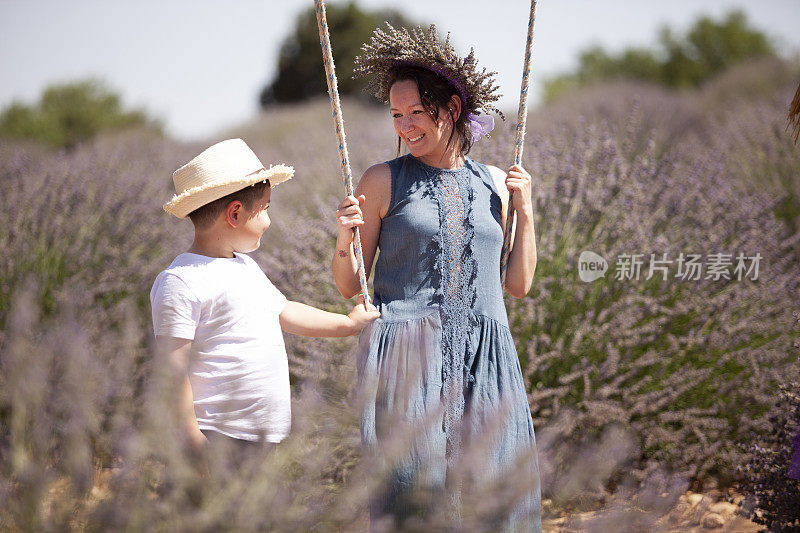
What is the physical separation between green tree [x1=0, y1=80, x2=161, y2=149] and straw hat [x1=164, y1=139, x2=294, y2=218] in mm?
15768

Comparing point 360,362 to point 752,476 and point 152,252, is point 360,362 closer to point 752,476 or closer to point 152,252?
point 752,476

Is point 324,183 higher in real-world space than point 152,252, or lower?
higher

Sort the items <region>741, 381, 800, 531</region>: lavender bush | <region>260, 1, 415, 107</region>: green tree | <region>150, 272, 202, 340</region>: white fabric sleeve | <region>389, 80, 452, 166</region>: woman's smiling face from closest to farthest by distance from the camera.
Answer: <region>150, 272, 202, 340</region>: white fabric sleeve
<region>389, 80, 452, 166</region>: woman's smiling face
<region>741, 381, 800, 531</region>: lavender bush
<region>260, 1, 415, 107</region>: green tree

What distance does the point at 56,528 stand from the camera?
94 cm

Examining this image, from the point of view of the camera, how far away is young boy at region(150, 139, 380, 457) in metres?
1.55

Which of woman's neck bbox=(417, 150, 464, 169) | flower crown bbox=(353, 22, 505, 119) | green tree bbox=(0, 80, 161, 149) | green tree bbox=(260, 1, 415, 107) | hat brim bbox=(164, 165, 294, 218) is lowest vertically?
hat brim bbox=(164, 165, 294, 218)

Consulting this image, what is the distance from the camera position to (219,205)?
5.59 ft

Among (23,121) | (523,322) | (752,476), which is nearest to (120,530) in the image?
(523,322)

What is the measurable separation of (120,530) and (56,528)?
0.26 ft

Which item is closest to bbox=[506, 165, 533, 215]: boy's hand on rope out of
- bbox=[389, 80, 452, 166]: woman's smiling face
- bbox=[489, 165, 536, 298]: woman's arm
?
bbox=[489, 165, 536, 298]: woman's arm

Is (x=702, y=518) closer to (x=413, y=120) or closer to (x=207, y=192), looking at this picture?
(x=413, y=120)

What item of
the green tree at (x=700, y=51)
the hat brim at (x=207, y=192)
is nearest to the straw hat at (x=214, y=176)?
the hat brim at (x=207, y=192)

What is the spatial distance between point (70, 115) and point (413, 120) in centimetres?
1783

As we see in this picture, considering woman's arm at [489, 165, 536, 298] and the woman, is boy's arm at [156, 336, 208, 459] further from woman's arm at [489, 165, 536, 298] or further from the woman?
woman's arm at [489, 165, 536, 298]
